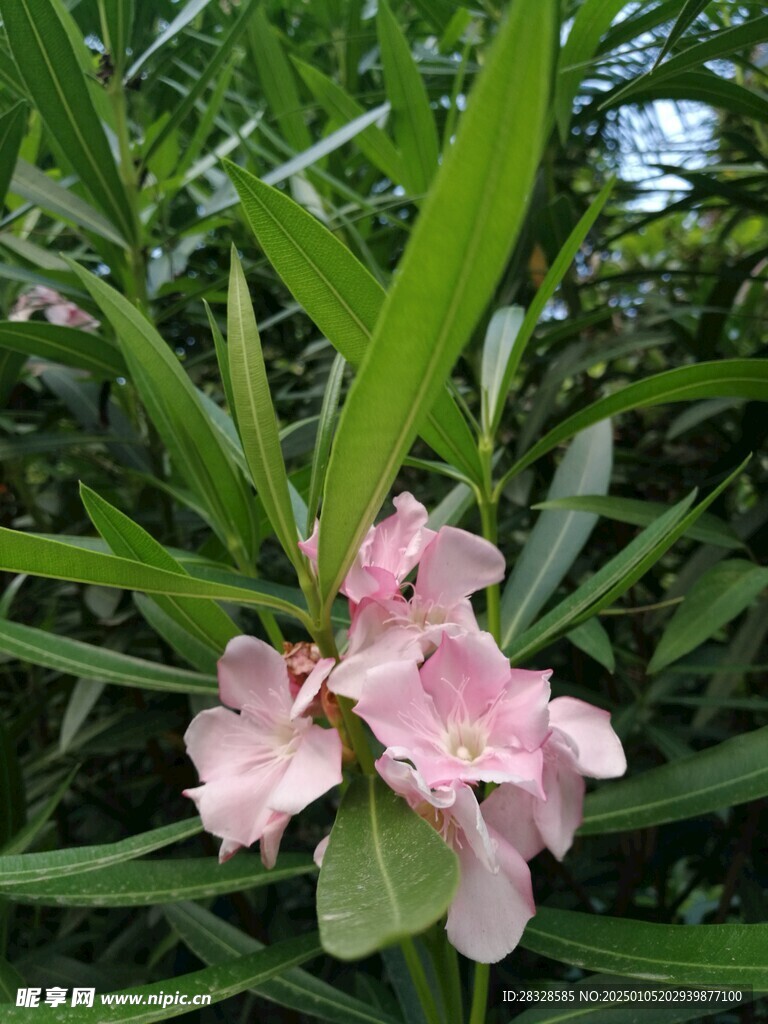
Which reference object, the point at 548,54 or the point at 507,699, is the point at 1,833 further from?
the point at 548,54

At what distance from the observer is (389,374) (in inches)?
12.4

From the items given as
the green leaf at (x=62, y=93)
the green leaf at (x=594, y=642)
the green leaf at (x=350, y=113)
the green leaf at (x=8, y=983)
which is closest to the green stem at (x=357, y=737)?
the green leaf at (x=594, y=642)

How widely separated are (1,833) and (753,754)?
0.69 metres

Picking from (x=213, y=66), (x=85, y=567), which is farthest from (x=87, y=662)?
(x=213, y=66)

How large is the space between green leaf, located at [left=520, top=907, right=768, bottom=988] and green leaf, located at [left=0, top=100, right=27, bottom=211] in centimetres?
82

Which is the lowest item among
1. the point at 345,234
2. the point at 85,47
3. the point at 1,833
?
the point at 1,833

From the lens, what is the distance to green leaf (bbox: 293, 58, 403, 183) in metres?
0.99

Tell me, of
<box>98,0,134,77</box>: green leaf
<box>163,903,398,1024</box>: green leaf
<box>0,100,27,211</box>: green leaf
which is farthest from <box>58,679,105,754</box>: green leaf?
<box>98,0,134,77</box>: green leaf

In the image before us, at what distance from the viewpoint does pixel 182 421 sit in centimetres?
57

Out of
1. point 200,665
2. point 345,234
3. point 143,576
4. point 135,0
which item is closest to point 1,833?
point 200,665

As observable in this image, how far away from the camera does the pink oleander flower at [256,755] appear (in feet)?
1.43

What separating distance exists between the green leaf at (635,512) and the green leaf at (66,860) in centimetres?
39

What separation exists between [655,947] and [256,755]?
275 millimetres

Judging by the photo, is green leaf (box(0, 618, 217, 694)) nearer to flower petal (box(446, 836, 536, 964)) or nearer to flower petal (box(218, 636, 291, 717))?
flower petal (box(218, 636, 291, 717))
